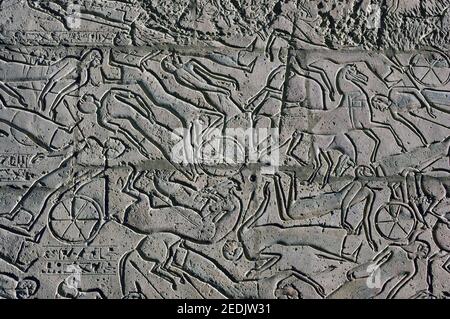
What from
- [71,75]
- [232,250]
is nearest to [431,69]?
[232,250]

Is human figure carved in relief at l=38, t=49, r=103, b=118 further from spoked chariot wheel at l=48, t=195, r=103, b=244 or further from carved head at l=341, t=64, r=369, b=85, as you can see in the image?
carved head at l=341, t=64, r=369, b=85

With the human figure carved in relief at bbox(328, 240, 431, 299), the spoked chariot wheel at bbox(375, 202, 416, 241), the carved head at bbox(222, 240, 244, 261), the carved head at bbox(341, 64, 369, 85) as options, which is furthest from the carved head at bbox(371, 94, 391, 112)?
the carved head at bbox(222, 240, 244, 261)

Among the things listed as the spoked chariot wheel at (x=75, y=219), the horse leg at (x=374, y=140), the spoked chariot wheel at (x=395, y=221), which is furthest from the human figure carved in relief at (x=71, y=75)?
the spoked chariot wheel at (x=395, y=221)

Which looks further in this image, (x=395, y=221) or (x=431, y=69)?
(x=431, y=69)

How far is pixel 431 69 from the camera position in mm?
3824

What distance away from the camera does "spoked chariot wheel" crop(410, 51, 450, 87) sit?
3814mm

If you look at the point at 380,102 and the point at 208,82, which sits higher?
the point at 208,82

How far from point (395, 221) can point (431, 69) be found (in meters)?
1.13

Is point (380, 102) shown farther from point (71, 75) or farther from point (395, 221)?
point (71, 75)

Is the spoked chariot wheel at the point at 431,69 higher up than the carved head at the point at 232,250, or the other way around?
the spoked chariot wheel at the point at 431,69

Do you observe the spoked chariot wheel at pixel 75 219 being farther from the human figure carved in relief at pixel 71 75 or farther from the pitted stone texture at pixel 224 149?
the human figure carved in relief at pixel 71 75

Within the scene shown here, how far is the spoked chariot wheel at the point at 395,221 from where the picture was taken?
365cm

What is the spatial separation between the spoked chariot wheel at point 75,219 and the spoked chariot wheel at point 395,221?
6.34 ft

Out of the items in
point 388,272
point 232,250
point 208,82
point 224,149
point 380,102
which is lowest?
point 388,272
